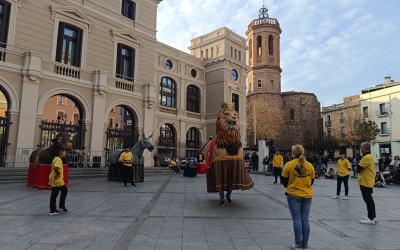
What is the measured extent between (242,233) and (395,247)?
2.42 metres

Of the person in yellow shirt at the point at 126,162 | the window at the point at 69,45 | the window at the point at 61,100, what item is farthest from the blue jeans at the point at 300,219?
the window at the point at 61,100

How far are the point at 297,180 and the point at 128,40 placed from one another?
19.4 m

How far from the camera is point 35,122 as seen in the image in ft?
52.5

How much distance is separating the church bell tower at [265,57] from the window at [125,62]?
36.3 m

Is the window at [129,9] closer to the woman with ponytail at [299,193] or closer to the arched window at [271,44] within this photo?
the woman with ponytail at [299,193]

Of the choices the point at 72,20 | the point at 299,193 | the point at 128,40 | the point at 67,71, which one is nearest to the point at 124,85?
the point at 128,40

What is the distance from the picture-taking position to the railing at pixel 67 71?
17.4 m

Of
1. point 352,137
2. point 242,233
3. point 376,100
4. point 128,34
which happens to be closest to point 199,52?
point 128,34

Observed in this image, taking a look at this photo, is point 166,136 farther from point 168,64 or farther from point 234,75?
point 234,75

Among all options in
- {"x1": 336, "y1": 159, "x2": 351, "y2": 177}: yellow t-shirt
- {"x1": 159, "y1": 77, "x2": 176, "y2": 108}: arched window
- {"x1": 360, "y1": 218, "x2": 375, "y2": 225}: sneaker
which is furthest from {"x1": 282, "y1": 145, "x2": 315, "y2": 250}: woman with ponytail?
{"x1": 159, "y1": 77, "x2": 176, "y2": 108}: arched window

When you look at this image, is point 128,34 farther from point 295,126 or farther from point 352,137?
point 295,126

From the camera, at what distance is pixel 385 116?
128 feet

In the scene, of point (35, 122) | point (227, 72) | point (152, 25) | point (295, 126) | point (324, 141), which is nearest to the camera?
point (35, 122)

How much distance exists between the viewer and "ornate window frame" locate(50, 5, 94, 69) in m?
17.5
